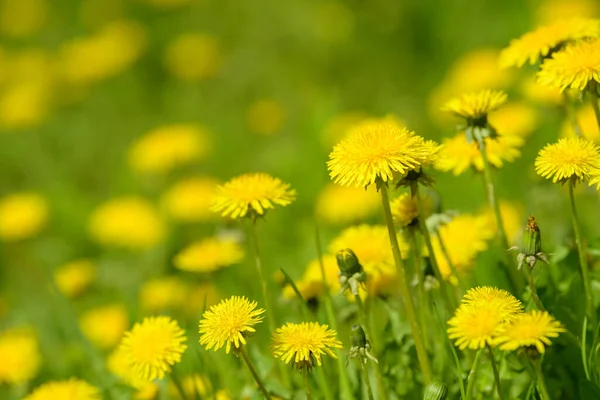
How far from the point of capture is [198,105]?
5230 millimetres

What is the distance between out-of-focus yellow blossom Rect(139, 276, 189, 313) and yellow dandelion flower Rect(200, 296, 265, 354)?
4.05 feet

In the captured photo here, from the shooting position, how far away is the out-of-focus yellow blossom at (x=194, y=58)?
541cm

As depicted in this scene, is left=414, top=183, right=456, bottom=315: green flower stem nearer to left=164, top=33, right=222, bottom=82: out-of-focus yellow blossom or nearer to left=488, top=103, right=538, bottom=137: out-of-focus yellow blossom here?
left=488, top=103, right=538, bottom=137: out-of-focus yellow blossom

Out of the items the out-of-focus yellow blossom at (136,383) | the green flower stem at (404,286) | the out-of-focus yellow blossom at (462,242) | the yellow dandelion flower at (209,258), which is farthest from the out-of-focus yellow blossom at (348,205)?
the green flower stem at (404,286)

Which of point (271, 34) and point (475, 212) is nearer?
point (475, 212)

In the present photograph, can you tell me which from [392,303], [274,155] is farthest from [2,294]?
[392,303]

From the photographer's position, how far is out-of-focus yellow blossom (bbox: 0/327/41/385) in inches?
96.8

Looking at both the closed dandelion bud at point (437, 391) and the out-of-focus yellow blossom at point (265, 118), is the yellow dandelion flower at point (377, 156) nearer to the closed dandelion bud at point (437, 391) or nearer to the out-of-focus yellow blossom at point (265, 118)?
the closed dandelion bud at point (437, 391)

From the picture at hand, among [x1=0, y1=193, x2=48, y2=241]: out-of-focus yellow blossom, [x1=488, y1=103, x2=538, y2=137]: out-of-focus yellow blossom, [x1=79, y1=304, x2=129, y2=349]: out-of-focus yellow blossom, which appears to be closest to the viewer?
[x1=79, y1=304, x2=129, y2=349]: out-of-focus yellow blossom

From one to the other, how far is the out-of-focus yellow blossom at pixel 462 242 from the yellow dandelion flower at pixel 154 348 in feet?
2.13

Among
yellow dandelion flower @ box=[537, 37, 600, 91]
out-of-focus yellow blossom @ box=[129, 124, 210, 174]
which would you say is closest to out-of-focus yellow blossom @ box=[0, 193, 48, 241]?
out-of-focus yellow blossom @ box=[129, 124, 210, 174]

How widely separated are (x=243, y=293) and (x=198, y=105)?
2470 millimetres

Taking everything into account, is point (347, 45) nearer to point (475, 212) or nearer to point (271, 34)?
point (271, 34)

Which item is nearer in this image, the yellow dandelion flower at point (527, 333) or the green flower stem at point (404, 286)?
the yellow dandelion flower at point (527, 333)
